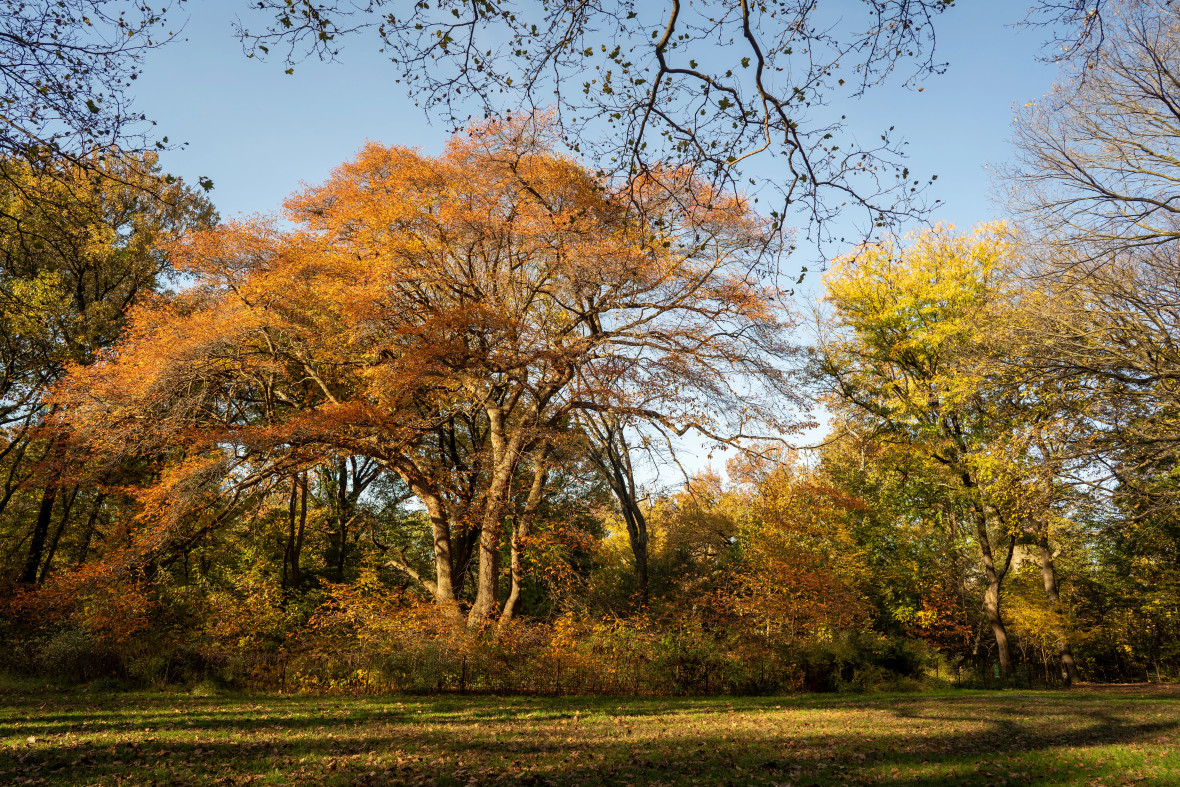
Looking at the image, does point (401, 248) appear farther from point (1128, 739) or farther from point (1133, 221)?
point (1128, 739)

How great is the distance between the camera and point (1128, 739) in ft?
28.0

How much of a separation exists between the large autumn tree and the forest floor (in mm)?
5676

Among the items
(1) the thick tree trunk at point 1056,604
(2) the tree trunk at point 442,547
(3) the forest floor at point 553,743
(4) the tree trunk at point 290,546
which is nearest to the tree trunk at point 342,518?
(4) the tree trunk at point 290,546

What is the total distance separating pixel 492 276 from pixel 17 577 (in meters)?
15.6

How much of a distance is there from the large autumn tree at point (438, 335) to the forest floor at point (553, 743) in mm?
5676

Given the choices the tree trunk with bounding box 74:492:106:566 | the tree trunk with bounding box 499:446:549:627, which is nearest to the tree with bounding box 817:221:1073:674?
the tree trunk with bounding box 499:446:549:627

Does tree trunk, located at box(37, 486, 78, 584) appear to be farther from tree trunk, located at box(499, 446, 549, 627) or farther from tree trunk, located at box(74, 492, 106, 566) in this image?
tree trunk, located at box(499, 446, 549, 627)

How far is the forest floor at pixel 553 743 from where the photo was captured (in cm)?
580

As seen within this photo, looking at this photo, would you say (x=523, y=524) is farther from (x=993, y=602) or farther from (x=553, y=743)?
(x=993, y=602)

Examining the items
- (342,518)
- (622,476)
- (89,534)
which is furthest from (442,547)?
(89,534)

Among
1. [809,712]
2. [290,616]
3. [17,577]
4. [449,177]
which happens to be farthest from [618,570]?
[17,577]

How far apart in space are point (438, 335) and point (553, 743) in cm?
989

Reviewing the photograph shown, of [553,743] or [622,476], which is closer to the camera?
[553,743]

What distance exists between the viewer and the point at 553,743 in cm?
749
